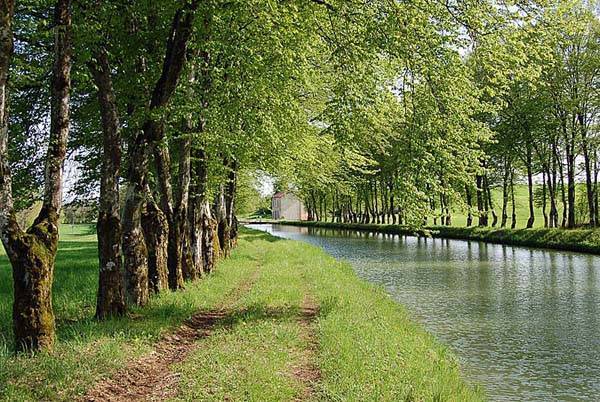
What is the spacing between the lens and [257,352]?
9766mm

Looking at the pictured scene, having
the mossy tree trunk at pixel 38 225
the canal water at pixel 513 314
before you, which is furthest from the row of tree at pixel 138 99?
the canal water at pixel 513 314

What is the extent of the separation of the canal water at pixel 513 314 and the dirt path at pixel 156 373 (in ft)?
17.1

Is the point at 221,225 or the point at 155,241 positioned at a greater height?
the point at 221,225

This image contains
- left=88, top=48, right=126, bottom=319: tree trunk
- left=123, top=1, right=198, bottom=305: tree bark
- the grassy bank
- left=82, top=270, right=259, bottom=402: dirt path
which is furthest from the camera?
left=123, top=1, right=198, bottom=305: tree bark

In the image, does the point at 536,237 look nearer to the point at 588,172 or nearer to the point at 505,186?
the point at 588,172

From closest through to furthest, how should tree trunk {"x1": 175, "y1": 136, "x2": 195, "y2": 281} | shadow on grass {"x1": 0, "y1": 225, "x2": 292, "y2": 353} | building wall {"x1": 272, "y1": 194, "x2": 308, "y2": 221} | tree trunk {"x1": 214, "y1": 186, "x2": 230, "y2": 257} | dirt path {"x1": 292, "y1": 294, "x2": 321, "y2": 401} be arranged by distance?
dirt path {"x1": 292, "y1": 294, "x2": 321, "y2": 401} < shadow on grass {"x1": 0, "y1": 225, "x2": 292, "y2": 353} < tree trunk {"x1": 175, "y1": 136, "x2": 195, "y2": 281} < tree trunk {"x1": 214, "y1": 186, "x2": 230, "y2": 257} < building wall {"x1": 272, "y1": 194, "x2": 308, "y2": 221}

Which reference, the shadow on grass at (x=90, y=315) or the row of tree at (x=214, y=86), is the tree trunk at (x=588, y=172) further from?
the shadow on grass at (x=90, y=315)

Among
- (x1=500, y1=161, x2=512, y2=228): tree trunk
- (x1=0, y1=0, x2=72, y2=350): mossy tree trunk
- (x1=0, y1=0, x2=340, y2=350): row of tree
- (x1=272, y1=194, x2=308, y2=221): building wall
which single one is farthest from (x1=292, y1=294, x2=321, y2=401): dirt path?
(x1=272, y1=194, x2=308, y2=221): building wall

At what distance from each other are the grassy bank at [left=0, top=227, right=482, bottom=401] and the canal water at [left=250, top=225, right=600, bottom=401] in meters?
1.15

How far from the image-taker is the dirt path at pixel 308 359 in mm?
8357

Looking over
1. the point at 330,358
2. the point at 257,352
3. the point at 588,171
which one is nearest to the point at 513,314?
the point at 330,358

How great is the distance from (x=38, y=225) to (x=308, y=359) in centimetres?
466

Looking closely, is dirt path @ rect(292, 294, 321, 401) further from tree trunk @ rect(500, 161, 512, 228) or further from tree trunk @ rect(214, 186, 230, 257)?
tree trunk @ rect(500, 161, 512, 228)

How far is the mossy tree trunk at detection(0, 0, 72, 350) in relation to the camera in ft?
27.7
